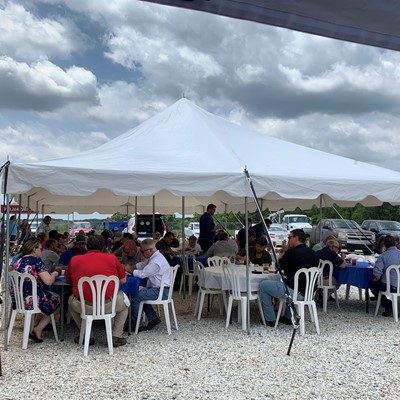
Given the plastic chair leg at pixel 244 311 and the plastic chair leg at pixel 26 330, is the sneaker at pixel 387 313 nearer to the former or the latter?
the plastic chair leg at pixel 244 311

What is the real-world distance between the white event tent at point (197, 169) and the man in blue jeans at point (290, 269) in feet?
2.09

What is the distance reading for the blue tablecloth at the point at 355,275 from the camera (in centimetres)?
734

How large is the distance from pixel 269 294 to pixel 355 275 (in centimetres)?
190

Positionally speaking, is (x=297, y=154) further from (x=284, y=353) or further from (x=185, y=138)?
(x=284, y=353)

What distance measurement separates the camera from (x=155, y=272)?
5949 millimetres

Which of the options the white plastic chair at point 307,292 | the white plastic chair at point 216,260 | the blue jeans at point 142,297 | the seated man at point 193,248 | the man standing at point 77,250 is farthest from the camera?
the seated man at point 193,248

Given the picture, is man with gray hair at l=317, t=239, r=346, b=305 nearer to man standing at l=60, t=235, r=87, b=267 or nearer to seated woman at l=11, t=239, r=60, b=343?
man standing at l=60, t=235, r=87, b=267

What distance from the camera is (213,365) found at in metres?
4.74

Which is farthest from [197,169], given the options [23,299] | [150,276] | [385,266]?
[385,266]

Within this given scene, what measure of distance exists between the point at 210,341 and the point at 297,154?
10.9ft

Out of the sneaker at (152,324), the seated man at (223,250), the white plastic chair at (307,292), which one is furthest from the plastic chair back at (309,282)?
the seated man at (223,250)

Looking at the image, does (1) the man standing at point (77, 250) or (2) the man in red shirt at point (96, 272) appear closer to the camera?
(2) the man in red shirt at point (96, 272)

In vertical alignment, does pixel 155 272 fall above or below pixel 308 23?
below

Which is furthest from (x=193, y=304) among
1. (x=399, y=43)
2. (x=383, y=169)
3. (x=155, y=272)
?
(x=399, y=43)
